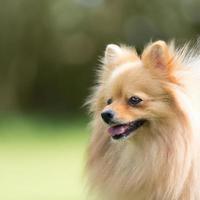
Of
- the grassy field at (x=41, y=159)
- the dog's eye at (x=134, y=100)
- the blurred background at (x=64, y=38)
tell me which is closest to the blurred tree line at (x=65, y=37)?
the blurred background at (x=64, y=38)

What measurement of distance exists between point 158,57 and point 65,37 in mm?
16048

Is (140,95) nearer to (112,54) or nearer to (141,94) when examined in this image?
(141,94)

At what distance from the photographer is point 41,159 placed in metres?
11.7

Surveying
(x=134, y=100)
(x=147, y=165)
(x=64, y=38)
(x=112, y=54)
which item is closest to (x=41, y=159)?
(x=112, y=54)

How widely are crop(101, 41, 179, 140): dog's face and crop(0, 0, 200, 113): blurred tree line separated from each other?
1503 centimetres

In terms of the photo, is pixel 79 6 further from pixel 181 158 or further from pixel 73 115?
pixel 181 158

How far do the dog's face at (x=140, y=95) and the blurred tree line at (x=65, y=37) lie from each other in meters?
15.0

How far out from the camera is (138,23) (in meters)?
21.3

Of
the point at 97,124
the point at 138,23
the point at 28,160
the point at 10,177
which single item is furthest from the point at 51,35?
the point at 97,124

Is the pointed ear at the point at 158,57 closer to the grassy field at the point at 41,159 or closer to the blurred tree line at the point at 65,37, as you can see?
the grassy field at the point at 41,159

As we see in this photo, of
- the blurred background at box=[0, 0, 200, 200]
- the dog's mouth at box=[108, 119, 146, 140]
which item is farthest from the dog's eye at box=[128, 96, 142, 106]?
the blurred background at box=[0, 0, 200, 200]

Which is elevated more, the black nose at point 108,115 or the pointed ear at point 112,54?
the pointed ear at point 112,54

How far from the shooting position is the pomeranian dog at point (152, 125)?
5.32 metres

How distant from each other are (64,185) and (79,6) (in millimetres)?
12721
